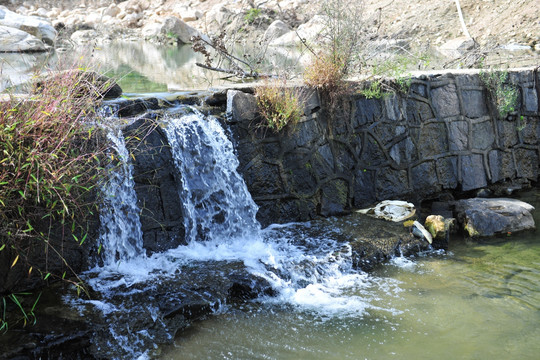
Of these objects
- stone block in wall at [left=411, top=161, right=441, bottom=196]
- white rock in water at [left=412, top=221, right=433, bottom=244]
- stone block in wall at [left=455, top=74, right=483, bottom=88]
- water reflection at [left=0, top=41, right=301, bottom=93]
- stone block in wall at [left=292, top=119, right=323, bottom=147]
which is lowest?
white rock in water at [left=412, top=221, right=433, bottom=244]

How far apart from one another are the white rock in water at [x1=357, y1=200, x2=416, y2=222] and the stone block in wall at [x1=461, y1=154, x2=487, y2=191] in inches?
55.3

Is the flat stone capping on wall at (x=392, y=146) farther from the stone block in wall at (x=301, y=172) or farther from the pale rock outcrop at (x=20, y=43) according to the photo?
the pale rock outcrop at (x=20, y=43)

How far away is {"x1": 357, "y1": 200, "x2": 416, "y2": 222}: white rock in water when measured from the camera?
5900 mm

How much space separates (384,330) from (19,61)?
440 inches

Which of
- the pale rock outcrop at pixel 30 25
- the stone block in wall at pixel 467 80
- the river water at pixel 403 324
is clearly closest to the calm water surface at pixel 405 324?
the river water at pixel 403 324

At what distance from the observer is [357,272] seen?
194 inches

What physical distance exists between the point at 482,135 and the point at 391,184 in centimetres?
163

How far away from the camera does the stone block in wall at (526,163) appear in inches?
→ 293

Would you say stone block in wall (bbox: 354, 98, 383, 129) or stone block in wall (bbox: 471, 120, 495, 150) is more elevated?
stone block in wall (bbox: 354, 98, 383, 129)

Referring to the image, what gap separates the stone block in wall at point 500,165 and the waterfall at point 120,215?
482 centimetres

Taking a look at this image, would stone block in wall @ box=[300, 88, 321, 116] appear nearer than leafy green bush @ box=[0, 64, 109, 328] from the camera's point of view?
No

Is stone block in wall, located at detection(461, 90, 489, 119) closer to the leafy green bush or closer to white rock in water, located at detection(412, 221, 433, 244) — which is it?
white rock in water, located at detection(412, 221, 433, 244)

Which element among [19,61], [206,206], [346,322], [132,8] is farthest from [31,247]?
[132,8]

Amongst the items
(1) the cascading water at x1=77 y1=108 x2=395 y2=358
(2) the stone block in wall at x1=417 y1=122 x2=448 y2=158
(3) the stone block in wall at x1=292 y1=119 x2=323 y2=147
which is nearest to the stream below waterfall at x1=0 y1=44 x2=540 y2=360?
(1) the cascading water at x1=77 y1=108 x2=395 y2=358
